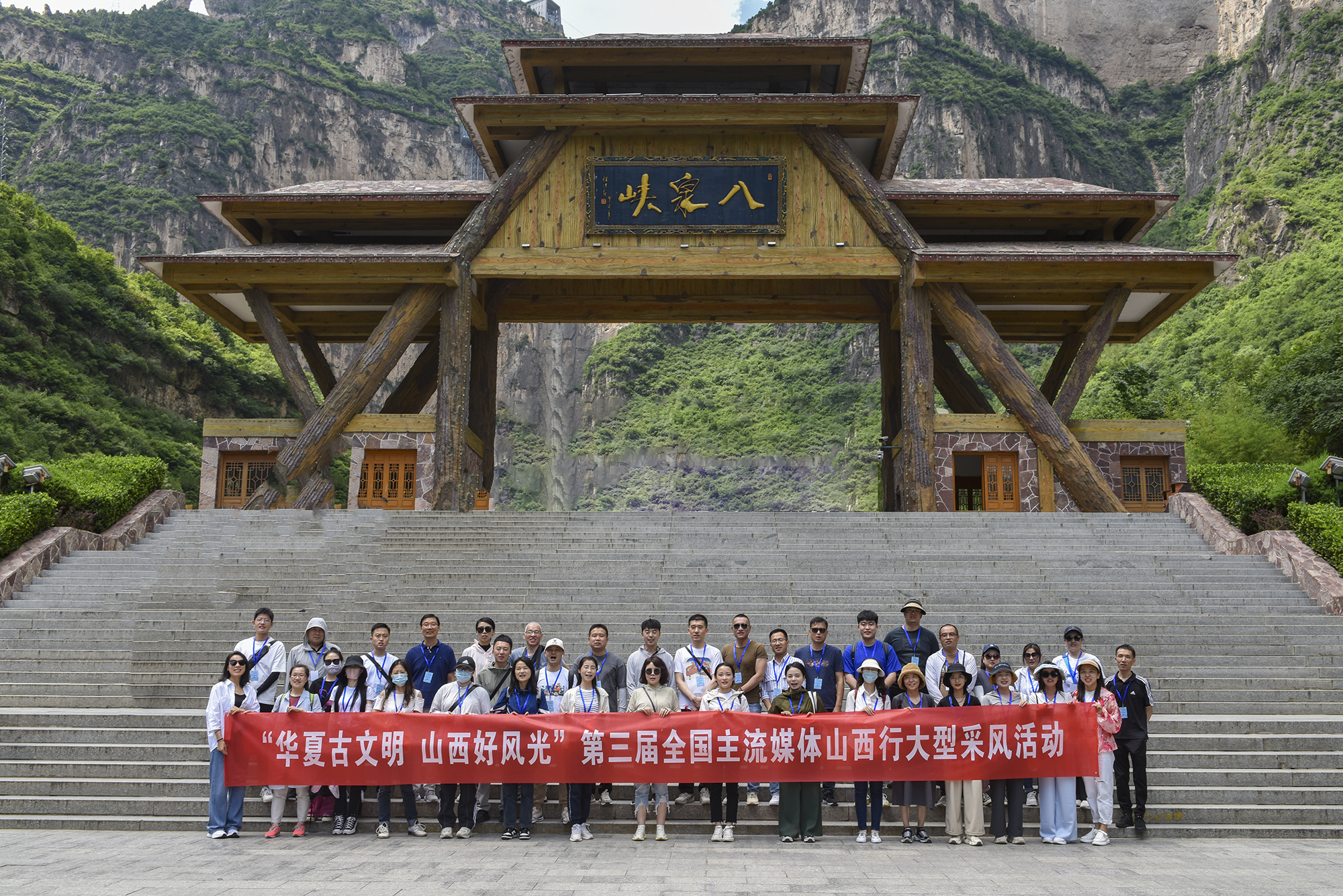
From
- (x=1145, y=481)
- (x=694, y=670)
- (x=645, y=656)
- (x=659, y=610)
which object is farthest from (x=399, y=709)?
(x=1145, y=481)

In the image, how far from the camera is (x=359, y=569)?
12.6m

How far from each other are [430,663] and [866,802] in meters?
3.53

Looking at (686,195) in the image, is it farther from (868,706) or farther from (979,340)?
(868,706)

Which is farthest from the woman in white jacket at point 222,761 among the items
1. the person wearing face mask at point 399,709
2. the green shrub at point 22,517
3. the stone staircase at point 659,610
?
the green shrub at point 22,517

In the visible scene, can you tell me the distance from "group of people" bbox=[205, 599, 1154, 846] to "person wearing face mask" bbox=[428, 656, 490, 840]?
0.01 meters

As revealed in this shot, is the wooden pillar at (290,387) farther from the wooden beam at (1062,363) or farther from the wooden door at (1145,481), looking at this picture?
the wooden door at (1145,481)

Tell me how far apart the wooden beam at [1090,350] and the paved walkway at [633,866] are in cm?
1178

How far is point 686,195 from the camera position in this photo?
1878 cm

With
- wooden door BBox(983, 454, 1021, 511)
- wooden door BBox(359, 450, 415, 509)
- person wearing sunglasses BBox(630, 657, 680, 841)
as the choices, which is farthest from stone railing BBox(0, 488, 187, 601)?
wooden door BBox(983, 454, 1021, 511)

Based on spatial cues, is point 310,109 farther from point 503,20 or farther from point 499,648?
point 499,648

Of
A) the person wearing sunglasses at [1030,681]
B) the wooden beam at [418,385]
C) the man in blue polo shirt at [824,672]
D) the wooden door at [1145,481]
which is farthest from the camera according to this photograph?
the wooden beam at [418,385]

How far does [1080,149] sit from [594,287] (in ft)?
225

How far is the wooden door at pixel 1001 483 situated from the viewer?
1795cm

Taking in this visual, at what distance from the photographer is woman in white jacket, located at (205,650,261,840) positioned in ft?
24.0
